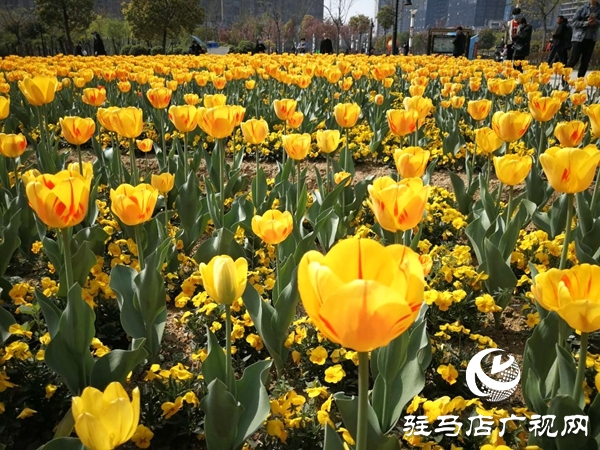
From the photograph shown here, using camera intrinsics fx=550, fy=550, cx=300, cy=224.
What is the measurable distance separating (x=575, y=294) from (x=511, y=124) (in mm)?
1583

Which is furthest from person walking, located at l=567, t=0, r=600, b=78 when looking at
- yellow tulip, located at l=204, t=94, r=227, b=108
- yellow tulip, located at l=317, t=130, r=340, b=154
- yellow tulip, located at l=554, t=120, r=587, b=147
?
yellow tulip, located at l=204, t=94, r=227, b=108

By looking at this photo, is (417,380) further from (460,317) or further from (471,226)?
(471,226)

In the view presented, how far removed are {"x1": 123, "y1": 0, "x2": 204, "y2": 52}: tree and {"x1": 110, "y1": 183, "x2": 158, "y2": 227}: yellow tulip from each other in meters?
26.7

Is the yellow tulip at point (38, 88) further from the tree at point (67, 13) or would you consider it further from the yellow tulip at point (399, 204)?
the tree at point (67, 13)

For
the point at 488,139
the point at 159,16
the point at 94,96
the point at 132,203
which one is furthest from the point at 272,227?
the point at 159,16

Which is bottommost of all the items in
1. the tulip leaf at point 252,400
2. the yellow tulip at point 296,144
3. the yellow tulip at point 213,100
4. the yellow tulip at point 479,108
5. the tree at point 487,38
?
the tulip leaf at point 252,400

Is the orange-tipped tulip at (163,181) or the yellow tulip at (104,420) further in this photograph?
the orange-tipped tulip at (163,181)

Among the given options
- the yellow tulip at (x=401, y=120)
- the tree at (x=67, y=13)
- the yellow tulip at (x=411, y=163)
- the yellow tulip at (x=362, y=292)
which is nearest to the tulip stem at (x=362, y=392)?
the yellow tulip at (x=362, y=292)


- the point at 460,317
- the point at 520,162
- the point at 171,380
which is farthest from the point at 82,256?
the point at 520,162

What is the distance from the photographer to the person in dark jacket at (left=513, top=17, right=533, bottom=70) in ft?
42.6

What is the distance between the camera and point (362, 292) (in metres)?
0.79

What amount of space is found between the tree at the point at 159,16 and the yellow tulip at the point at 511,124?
26310 millimetres

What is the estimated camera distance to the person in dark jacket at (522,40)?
1298 cm

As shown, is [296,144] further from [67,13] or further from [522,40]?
[67,13]
